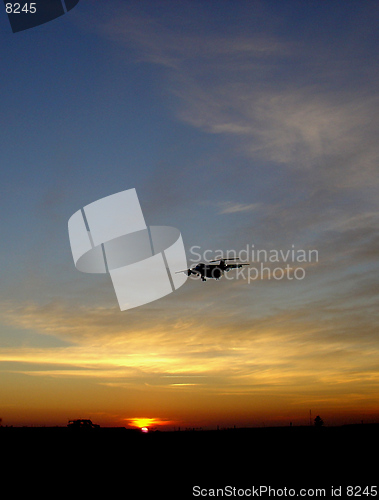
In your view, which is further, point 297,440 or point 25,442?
point 297,440

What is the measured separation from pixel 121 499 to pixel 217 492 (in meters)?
8.35

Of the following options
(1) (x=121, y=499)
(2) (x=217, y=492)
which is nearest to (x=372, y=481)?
(2) (x=217, y=492)

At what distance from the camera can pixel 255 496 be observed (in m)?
43.9

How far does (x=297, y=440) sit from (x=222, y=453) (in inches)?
1126

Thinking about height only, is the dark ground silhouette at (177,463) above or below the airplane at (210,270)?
below

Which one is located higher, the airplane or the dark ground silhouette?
the airplane

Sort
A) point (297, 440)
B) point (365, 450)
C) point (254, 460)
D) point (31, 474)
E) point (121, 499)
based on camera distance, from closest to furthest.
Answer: point (121, 499)
point (31, 474)
point (254, 460)
point (365, 450)
point (297, 440)

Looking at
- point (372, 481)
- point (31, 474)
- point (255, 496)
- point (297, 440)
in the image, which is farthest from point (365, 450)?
point (31, 474)

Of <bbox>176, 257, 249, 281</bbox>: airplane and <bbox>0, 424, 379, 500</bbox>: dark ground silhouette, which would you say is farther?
<bbox>176, 257, 249, 281</bbox>: airplane

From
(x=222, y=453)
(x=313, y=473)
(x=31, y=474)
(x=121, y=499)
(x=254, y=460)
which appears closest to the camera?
(x=121, y=499)

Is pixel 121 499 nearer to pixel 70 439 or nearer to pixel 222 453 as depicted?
pixel 222 453

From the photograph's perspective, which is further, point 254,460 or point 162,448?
point 162,448

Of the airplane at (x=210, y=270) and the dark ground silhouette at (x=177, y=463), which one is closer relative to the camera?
the dark ground silhouette at (x=177, y=463)

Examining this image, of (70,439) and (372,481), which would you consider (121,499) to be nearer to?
(372,481)
